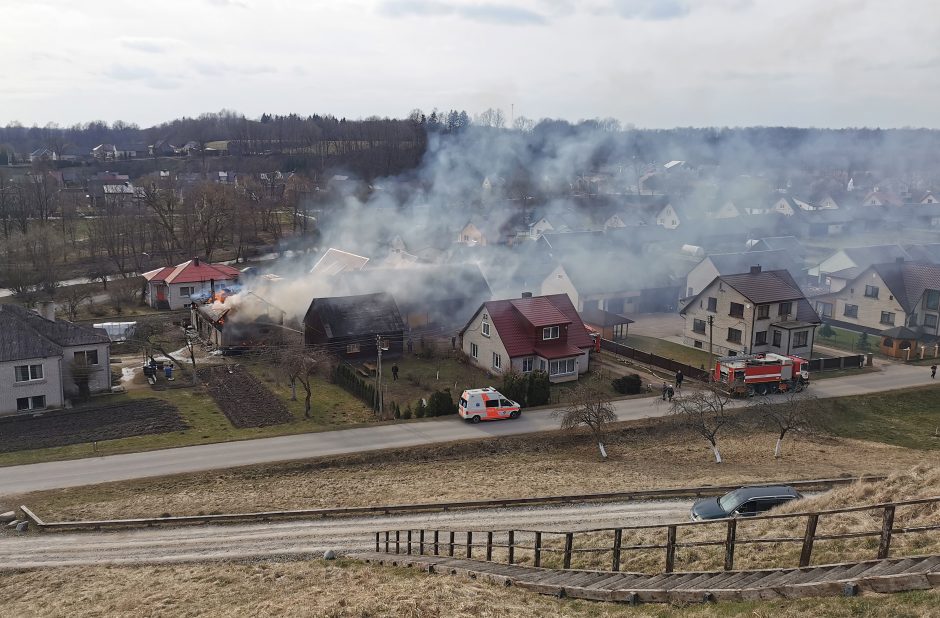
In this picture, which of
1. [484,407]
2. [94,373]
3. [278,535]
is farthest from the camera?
[94,373]

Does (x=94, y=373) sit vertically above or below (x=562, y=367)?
below

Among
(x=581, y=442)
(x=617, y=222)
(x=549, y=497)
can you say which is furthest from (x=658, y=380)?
(x=617, y=222)

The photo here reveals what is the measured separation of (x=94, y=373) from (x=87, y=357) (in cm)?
80

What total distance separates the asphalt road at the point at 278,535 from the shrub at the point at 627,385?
43.7 ft

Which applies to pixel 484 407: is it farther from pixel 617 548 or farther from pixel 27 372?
pixel 27 372

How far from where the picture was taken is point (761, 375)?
110ft

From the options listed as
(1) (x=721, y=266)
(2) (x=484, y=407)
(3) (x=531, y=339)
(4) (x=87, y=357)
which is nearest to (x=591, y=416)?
(2) (x=484, y=407)

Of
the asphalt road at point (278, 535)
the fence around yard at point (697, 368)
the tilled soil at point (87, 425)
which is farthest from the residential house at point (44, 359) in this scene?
the fence around yard at point (697, 368)

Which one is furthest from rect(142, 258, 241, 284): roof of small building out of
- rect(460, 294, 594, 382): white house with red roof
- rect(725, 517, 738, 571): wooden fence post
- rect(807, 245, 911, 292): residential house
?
rect(725, 517, 738, 571): wooden fence post

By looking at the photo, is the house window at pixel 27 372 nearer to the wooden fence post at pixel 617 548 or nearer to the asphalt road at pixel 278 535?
the asphalt road at pixel 278 535

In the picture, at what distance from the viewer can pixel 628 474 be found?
24.2 meters

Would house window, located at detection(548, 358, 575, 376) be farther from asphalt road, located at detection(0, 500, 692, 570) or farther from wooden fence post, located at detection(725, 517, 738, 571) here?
wooden fence post, located at detection(725, 517, 738, 571)

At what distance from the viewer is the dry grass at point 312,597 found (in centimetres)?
915

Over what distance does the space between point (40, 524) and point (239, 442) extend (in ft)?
25.5
